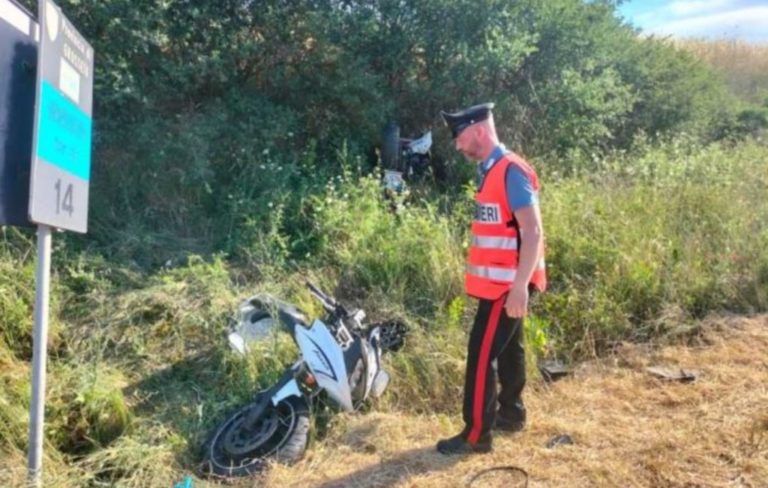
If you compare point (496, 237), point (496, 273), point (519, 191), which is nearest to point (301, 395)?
point (496, 273)

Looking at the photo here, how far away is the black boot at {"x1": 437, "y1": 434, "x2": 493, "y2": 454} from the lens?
3.73 m

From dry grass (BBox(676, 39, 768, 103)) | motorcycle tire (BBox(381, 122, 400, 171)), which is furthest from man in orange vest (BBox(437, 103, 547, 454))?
dry grass (BBox(676, 39, 768, 103))

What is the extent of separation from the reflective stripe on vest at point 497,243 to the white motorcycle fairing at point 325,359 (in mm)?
1049

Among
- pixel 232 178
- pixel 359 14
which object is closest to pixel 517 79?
pixel 359 14

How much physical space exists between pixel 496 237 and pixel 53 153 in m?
2.12

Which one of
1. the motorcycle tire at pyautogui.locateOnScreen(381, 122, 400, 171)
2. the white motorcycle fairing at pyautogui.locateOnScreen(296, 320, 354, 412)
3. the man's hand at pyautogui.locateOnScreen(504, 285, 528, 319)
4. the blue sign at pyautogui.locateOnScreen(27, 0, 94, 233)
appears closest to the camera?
the blue sign at pyautogui.locateOnScreen(27, 0, 94, 233)

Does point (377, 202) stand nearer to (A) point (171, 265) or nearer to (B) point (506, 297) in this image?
(A) point (171, 265)

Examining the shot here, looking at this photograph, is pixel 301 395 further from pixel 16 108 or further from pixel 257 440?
pixel 16 108

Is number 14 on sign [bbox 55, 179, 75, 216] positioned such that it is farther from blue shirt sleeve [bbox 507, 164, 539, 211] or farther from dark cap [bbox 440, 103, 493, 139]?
blue shirt sleeve [bbox 507, 164, 539, 211]

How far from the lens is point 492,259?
361 centimetres

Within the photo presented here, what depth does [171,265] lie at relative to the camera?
5.68 metres

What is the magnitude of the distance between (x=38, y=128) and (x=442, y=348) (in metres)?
3.00

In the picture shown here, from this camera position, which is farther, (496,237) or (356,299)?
(356,299)

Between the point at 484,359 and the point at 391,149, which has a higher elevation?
the point at 391,149
